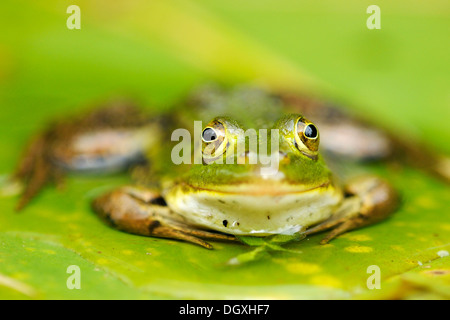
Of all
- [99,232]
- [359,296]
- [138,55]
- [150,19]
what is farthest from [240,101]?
[150,19]

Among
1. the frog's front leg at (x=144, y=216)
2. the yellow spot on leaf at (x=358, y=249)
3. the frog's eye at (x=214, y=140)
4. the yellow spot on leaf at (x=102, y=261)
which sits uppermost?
the frog's eye at (x=214, y=140)

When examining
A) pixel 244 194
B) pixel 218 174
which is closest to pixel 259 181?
pixel 244 194

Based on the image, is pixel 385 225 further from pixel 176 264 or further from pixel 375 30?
pixel 375 30

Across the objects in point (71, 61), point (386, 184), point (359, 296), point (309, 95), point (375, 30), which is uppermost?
point (375, 30)

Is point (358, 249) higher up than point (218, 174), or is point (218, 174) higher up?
point (218, 174)

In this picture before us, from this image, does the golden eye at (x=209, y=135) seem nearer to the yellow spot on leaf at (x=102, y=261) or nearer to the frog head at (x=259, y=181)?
the frog head at (x=259, y=181)

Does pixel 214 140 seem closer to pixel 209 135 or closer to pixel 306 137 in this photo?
pixel 209 135

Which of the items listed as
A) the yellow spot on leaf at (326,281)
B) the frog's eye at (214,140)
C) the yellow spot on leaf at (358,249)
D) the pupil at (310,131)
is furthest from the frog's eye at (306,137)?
the yellow spot on leaf at (326,281)
